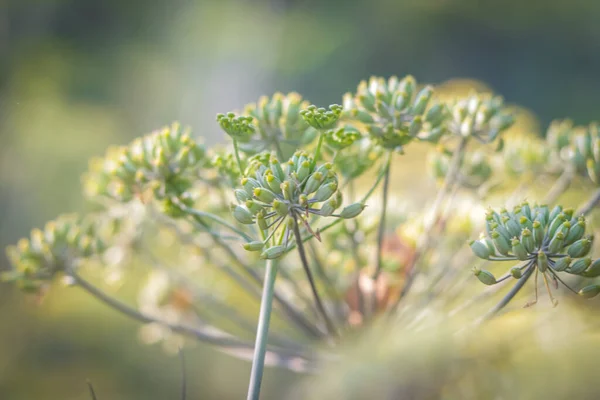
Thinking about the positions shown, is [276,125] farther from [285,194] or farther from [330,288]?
[330,288]

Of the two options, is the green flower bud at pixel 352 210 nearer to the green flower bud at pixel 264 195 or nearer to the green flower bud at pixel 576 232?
the green flower bud at pixel 264 195

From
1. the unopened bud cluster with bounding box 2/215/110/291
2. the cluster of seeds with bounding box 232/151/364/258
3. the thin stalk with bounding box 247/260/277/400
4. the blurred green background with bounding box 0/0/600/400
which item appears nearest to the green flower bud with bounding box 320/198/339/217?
the cluster of seeds with bounding box 232/151/364/258

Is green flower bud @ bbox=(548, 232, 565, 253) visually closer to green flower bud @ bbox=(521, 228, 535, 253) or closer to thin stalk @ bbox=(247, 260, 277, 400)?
green flower bud @ bbox=(521, 228, 535, 253)

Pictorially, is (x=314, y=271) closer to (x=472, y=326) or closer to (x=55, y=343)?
(x=472, y=326)

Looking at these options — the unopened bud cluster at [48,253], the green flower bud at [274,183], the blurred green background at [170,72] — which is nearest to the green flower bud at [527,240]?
the green flower bud at [274,183]

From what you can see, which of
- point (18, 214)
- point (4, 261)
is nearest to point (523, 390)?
point (4, 261)

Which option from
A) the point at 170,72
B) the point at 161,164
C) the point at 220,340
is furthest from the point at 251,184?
the point at 170,72

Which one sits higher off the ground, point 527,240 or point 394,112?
point 394,112
